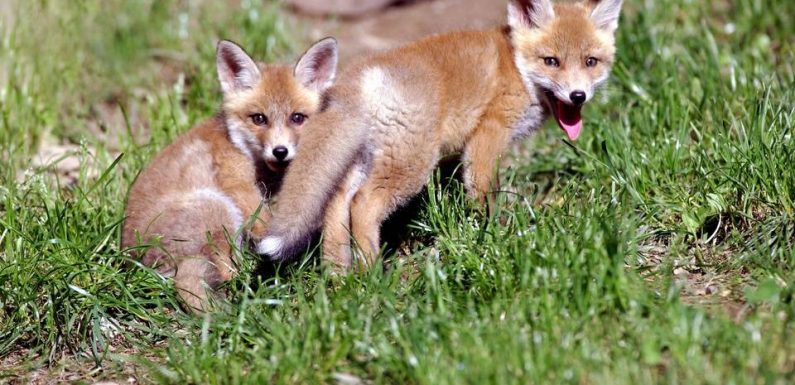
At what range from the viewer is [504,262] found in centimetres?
369

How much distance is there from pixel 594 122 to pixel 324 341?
2.90m

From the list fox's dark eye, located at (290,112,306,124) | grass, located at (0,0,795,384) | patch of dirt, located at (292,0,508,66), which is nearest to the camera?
grass, located at (0,0,795,384)

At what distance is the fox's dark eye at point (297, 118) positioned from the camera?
4.96 metres

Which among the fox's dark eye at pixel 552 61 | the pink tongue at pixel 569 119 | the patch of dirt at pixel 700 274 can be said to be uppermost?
the fox's dark eye at pixel 552 61

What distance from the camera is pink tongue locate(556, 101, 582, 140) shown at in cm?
498

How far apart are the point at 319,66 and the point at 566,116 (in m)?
1.40

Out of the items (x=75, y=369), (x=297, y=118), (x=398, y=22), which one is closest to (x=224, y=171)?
(x=297, y=118)

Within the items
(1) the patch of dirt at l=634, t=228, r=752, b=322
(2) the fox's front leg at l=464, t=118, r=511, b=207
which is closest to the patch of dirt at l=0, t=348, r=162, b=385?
(2) the fox's front leg at l=464, t=118, r=511, b=207

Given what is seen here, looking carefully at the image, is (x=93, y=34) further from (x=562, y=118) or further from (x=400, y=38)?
(x=562, y=118)

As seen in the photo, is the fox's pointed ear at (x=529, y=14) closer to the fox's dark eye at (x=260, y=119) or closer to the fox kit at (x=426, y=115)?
the fox kit at (x=426, y=115)

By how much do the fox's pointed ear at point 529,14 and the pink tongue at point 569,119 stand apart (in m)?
0.46

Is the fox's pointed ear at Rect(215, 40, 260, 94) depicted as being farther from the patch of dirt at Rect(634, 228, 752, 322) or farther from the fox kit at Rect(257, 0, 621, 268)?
the patch of dirt at Rect(634, 228, 752, 322)

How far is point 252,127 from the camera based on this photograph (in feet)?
16.2

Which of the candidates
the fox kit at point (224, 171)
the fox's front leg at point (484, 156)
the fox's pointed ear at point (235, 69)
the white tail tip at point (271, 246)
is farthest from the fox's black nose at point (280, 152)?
the fox's front leg at point (484, 156)
